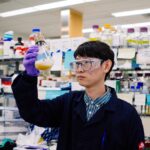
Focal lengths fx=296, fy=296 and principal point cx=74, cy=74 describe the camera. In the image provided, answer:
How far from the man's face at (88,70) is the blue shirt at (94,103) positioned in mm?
77

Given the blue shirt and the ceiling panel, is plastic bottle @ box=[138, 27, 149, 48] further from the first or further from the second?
the ceiling panel

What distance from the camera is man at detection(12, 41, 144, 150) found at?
131 cm

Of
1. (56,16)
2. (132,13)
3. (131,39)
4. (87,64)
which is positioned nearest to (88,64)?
(87,64)

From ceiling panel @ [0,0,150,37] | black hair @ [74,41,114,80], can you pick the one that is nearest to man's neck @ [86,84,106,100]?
black hair @ [74,41,114,80]

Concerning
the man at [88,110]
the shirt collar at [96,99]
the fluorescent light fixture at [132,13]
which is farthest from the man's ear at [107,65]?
the fluorescent light fixture at [132,13]

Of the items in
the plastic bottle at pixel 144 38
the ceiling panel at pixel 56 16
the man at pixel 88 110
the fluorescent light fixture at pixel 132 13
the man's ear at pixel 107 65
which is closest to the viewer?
the man at pixel 88 110

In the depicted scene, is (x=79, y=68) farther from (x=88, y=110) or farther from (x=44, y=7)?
(x=44, y=7)

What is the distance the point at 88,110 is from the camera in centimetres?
140

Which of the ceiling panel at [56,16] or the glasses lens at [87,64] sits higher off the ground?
the ceiling panel at [56,16]

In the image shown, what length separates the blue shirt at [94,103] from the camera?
4.54 ft

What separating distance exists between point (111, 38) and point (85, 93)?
95 cm

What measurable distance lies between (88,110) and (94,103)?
0.04 meters

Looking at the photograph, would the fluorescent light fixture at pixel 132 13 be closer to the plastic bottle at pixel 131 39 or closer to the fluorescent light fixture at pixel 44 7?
the fluorescent light fixture at pixel 44 7

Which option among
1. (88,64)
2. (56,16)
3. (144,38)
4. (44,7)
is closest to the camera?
(88,64)
